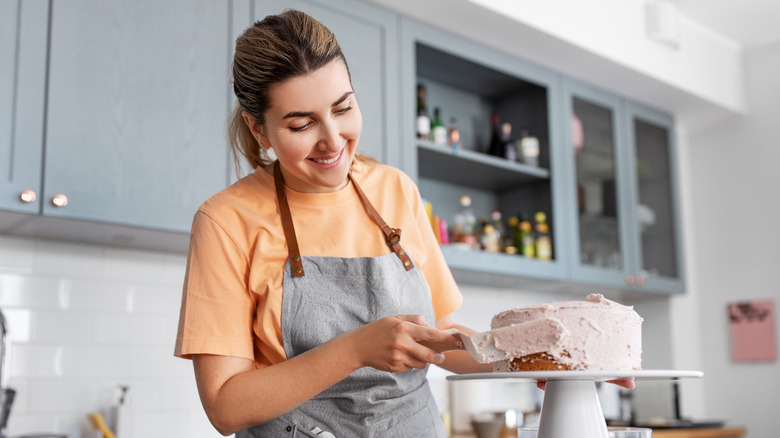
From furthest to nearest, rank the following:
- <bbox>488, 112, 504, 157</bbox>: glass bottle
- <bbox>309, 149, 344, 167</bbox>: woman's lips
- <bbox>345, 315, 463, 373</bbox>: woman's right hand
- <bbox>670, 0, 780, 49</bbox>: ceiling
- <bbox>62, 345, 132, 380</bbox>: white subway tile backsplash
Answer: <bbox>670, 0, 780, 49</bbox>: ceiling, <bbox>488, 112, 504, 157</bbox>: glass bottle, <bbox>62, 345, 132, 380</bbox>: white subway tile backsplash, <bbox>309, 149, 344, 167</bbox>: woman's lips, <bbox>345, 315, 463, 373</bbox>: woman's right hand

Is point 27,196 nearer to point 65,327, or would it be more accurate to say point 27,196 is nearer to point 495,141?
point 65,327

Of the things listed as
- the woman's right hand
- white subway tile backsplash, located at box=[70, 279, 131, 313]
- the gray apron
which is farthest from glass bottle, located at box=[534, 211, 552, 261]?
the woman's right hand

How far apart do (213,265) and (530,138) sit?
216 cm

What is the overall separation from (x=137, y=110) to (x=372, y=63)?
820 mm

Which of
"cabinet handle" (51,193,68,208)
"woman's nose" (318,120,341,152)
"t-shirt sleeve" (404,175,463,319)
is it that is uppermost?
"cabinet handle" (51,193,68,208)

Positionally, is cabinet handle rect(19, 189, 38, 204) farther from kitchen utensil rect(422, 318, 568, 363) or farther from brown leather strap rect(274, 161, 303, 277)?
kitchen utensil rect(422, 318, 568, 363)

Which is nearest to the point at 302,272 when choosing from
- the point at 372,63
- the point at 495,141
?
the point at 372,63

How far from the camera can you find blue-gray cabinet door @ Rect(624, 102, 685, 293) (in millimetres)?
3570

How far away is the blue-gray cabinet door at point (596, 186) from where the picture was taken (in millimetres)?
3244

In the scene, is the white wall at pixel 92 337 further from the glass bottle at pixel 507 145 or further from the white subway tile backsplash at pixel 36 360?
the glass bottle at pixel 507 145

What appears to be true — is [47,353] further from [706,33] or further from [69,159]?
[706,33]

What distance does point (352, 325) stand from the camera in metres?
1.35

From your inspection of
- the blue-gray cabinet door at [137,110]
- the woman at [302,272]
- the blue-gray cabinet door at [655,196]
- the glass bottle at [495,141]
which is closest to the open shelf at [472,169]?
the glass bottle at [495,141]

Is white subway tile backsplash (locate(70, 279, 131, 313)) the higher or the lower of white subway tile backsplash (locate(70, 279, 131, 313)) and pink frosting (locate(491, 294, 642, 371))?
the higher
